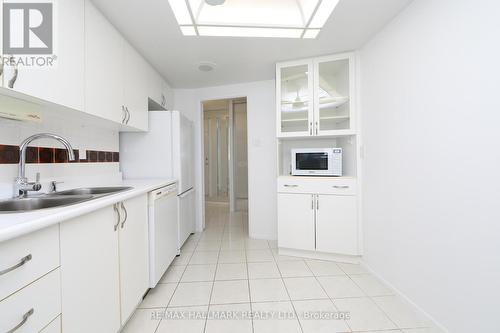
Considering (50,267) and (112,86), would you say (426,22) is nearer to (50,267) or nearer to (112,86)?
(112,86)

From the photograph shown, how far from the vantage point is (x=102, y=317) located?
3.57 feet

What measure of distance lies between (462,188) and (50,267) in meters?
2.01

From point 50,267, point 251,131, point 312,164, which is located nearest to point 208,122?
point 251,131

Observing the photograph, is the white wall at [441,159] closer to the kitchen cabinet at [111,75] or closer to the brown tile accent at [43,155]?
the kitchen cabinet at [111,75]

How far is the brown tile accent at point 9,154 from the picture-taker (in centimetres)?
120

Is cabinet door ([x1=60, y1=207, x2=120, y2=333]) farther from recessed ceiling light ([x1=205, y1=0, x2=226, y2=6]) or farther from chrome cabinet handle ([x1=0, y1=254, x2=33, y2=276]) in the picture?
recessed ceiling light ([x1=205, y1=0, x2=226, y2=6])

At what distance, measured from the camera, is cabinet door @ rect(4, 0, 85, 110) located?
1.01 m

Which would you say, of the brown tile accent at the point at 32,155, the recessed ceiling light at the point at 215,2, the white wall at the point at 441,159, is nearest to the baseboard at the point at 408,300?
the white wall at the point at 441,159

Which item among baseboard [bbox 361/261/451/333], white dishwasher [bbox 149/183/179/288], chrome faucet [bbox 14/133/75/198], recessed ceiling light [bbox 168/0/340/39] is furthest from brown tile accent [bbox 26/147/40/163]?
baseboard [bbox 361/261/451/333]

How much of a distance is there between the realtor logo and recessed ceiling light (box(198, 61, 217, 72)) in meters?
1.44

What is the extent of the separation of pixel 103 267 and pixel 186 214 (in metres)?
1.63

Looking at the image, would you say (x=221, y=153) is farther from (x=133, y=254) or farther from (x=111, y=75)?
(x=133, y=254)

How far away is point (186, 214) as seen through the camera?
9.01 ft

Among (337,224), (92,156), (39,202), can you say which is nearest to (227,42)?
(92,156)
